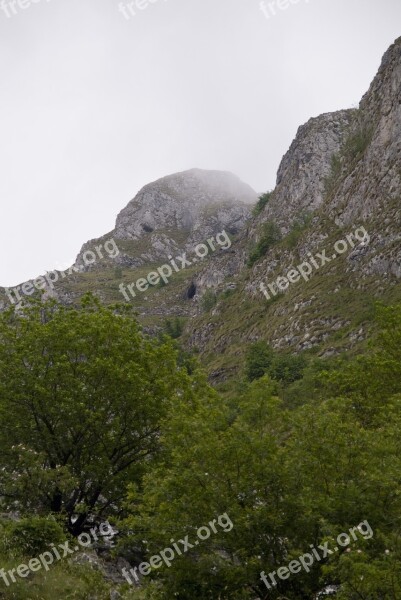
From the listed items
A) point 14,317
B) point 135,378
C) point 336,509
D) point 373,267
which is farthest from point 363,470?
point 373,267

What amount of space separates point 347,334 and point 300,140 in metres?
112

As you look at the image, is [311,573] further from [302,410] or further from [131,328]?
[131,328]

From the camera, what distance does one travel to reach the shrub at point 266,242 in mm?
116125

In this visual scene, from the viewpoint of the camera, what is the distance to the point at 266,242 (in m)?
117

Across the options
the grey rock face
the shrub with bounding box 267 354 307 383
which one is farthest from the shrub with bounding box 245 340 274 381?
the grey rock face

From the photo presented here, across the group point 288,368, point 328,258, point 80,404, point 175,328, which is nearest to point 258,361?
point 288,368

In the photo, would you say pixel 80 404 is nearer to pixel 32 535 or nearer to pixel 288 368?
pixel 32 535

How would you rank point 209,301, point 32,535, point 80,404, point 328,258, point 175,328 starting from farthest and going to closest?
point 175,328 < point 209,301 < point 328,258 < point 80,404 < point 32,535

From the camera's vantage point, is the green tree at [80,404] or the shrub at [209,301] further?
the shrub at [209,301]

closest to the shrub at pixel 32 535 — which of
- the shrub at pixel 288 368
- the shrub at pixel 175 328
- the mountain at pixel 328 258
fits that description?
the shrub at pixel 288 368

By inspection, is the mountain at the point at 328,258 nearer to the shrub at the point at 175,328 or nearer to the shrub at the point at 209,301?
the shrub at the point at 209,301

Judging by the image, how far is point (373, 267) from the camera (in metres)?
66.6

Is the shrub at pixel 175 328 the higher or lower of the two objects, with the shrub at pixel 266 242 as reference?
lower

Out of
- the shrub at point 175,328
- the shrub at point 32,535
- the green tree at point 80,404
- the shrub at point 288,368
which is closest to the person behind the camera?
the shrub at point 32,535
